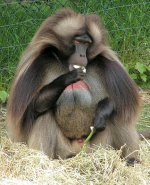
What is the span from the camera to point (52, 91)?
587cm

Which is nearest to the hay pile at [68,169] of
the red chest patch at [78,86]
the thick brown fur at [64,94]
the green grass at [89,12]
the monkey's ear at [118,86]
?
the thick brown fur at [64,94]

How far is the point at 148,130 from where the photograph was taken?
279 inches

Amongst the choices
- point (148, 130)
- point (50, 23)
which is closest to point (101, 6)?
point (148, 130)

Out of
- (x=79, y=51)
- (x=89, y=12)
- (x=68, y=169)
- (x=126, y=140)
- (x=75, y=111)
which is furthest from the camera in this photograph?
(x=89, y=12)

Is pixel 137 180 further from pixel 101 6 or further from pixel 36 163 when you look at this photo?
pixel 101 6

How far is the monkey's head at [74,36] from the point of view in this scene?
5.86 meters

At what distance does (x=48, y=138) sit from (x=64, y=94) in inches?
14.4

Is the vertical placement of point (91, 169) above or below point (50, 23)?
below

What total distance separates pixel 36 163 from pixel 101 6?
3084mm

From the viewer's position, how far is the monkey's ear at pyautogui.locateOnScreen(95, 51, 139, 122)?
19.8 ft

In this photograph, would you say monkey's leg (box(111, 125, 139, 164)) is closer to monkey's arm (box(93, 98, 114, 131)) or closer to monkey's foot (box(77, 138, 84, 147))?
monkey's arm (box(93, 98, 114, 131))

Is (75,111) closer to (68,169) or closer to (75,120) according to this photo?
(75,120)

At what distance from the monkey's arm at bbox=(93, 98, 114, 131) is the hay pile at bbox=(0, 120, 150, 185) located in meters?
0.18

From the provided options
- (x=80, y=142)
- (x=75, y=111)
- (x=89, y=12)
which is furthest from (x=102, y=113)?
(x=89, y=12)
